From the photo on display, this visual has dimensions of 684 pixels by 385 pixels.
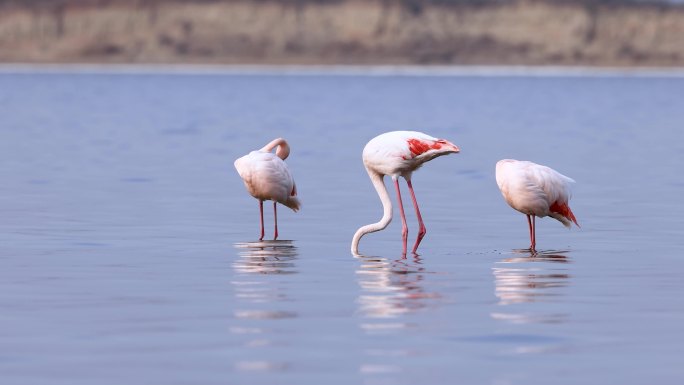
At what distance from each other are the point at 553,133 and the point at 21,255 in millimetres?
25900

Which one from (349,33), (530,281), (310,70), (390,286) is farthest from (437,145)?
(310,70)

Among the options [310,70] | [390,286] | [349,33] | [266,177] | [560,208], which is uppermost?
[349,33]

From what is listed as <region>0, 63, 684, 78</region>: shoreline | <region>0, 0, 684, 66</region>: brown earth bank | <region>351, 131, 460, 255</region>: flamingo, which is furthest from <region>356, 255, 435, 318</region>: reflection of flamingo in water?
<region>0, 0, 684, 66</region>: brown earth bank

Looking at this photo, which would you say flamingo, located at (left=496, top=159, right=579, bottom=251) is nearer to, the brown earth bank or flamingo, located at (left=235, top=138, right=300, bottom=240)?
flamingo, located at (left=235, top=138, right=300, bottom=240)

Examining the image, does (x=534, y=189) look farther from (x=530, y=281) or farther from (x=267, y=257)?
(x=267, y=257)

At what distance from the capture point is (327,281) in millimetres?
11523

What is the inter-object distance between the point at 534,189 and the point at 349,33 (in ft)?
491

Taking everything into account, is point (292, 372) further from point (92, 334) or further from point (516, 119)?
point (516, 119)

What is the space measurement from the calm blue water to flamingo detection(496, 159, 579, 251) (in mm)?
379

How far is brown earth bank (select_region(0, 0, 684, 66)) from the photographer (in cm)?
15825

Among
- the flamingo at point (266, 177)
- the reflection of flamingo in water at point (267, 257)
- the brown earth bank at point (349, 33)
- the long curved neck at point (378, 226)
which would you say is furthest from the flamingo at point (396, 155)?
the brown earth bank at point (349, 33)

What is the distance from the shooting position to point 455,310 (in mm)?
10102

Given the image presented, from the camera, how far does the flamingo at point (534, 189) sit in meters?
13.5

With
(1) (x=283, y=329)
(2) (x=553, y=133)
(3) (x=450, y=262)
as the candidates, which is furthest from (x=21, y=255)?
(2) (x=553, y=133)
